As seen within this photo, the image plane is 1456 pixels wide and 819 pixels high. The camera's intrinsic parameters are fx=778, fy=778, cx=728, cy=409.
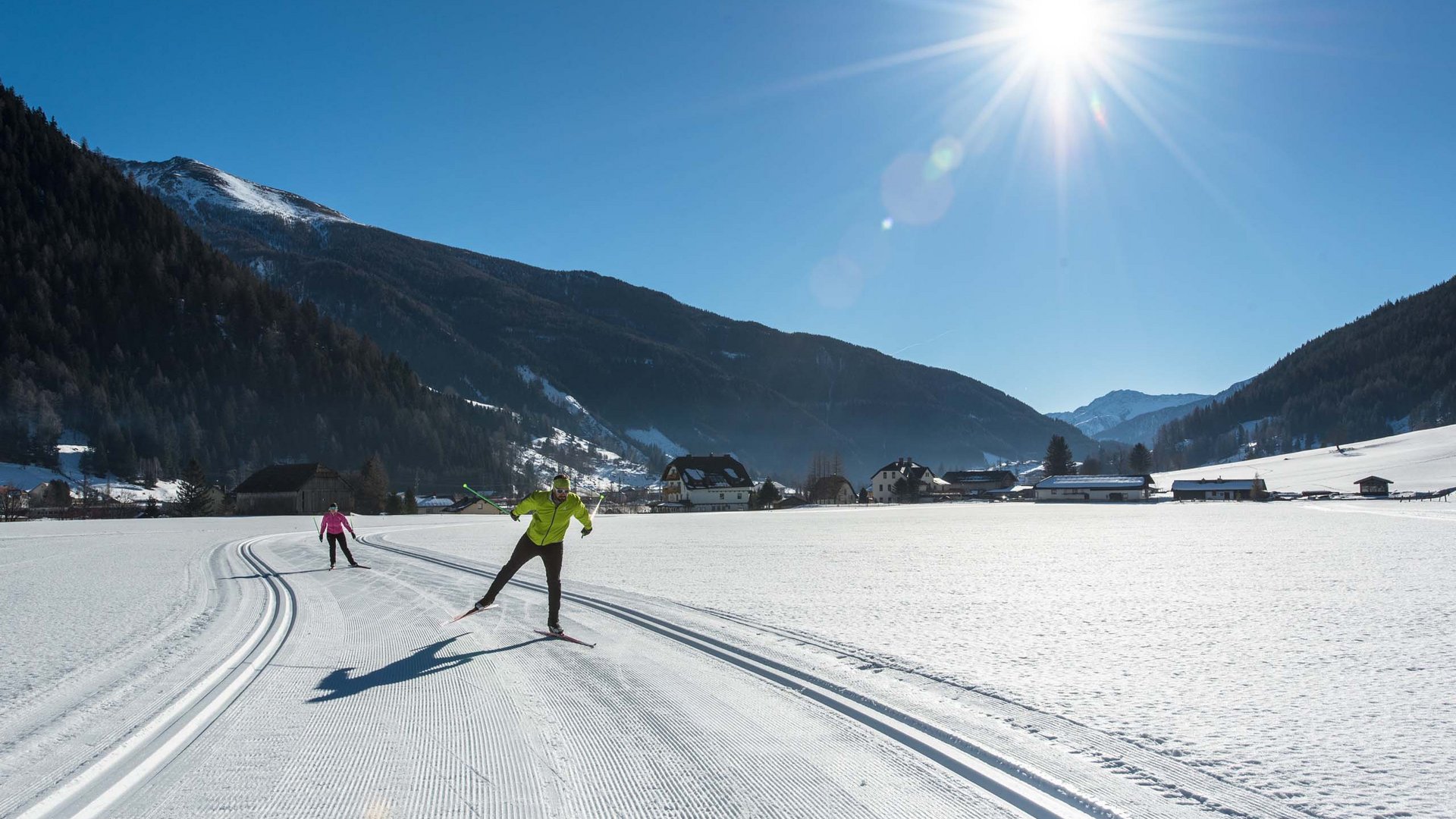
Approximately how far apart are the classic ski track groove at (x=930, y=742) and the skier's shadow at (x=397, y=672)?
7.89 ft

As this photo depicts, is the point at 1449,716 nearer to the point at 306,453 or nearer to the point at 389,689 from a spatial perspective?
the point at 389,689

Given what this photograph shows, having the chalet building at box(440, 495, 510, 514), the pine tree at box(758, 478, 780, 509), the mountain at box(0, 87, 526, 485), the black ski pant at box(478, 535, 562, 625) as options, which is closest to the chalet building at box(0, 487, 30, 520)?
the chalet building at box(440, 495, 510, 514)

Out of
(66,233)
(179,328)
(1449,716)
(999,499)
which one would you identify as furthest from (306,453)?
(1449,716)

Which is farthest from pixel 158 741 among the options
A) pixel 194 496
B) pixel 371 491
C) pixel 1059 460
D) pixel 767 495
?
pixel 1059 460

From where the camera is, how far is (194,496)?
254ft

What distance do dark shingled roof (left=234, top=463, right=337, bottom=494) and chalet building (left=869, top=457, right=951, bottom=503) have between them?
8107 cm

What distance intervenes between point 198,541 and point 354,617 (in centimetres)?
2453

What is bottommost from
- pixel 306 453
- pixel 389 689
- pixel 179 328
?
pixel 389 689

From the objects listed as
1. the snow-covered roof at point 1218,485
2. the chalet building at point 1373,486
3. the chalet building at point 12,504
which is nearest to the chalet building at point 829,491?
the snow-covered roof at point 1218,485

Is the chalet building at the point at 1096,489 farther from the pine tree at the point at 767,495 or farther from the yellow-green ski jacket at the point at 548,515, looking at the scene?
the yellow-green ski jacket at the point at 548,515

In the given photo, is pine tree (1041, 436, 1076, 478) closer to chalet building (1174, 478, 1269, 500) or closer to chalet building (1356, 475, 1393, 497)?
chalet building (1174, 478, 1269, 500)

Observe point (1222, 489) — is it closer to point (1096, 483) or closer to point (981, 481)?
point (1096, 483)

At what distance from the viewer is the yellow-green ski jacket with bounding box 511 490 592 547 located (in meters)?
10.4

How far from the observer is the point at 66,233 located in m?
176
